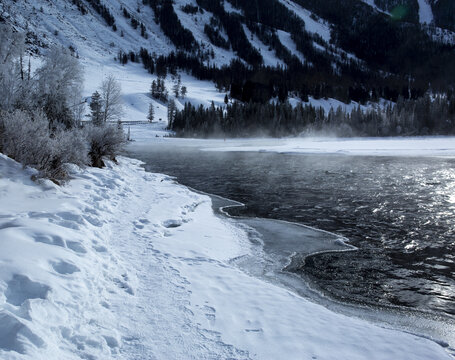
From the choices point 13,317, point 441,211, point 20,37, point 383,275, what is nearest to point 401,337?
point 383,275

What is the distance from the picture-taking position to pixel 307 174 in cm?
2542

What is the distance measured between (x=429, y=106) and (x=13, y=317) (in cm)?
11389

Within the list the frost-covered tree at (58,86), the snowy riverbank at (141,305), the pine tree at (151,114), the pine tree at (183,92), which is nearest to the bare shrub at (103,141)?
the frost-covered tree at (58,86)

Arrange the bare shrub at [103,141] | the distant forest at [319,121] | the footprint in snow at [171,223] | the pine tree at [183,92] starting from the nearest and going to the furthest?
the footprint in snow at [171,223], the bare shrub at [103,141], the distant forest at [319,121], the pine tree at [183,92]

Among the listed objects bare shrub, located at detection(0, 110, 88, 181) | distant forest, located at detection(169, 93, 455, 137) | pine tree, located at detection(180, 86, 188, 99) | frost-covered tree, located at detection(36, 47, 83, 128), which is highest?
pine tree, located at detection(180, 86, 188, 99)

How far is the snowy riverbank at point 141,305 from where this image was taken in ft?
13.8

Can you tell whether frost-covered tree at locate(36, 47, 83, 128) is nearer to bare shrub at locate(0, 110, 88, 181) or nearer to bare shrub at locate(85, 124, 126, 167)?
bare shrub at locate(85, 124, 126, 167)

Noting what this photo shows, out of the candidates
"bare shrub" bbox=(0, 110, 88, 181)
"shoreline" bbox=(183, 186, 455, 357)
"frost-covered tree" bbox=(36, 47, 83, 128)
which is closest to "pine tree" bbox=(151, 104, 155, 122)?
"frost-covered tree" bbox=(36, 47, 83, 128)

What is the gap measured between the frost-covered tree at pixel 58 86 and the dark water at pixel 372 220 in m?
16.8

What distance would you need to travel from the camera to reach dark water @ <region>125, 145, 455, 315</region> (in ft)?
23.3

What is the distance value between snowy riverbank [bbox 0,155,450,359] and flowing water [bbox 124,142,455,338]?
64.1 inches

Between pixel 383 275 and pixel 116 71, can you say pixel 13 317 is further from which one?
pixel 116 71

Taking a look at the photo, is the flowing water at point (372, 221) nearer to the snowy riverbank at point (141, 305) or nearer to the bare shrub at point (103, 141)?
the snowy riverbank at point (141, 305)

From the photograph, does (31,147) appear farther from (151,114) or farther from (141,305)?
(151,114)
